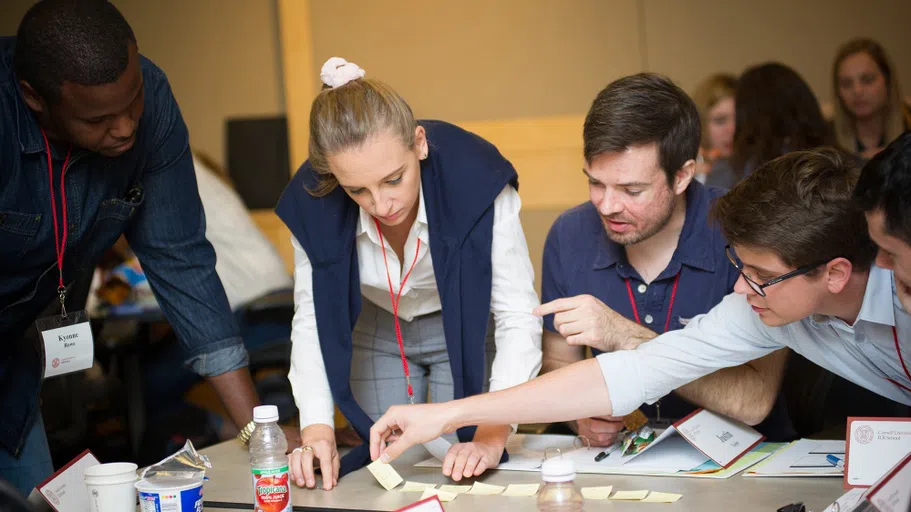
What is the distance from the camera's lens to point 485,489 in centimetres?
163

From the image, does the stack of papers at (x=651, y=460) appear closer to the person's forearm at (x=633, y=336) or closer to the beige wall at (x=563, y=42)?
the person's forearm at (x=633, y=336)

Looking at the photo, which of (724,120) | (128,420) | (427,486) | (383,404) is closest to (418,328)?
(383,404)

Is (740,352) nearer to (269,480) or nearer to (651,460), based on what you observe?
(651,460)

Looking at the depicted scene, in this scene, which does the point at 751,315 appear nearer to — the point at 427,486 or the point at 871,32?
the point at 427,486

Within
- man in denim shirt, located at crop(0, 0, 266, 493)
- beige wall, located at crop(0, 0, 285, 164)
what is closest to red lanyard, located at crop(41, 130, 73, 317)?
man in denim shirt, located at crop(0, 0, 266, 493)

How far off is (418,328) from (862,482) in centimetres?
109

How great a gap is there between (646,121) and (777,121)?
1.36m

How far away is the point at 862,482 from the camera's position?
1.43m

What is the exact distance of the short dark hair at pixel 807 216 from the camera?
1508 mm

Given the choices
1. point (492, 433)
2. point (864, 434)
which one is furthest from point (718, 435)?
point (492, 433)

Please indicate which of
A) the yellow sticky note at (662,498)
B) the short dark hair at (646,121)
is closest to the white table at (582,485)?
the yellow sticky note at (662,498)

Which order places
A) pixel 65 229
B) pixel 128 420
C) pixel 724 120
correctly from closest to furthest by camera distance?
pixel 65 229
pixel 128 420
pixel 724 120

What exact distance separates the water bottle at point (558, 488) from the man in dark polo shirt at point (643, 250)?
57 cm

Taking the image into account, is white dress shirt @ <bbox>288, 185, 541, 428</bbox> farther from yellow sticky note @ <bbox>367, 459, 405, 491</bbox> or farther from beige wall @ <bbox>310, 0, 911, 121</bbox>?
beige wall @ <bbox>310, 0, 911, 121</bbox>
